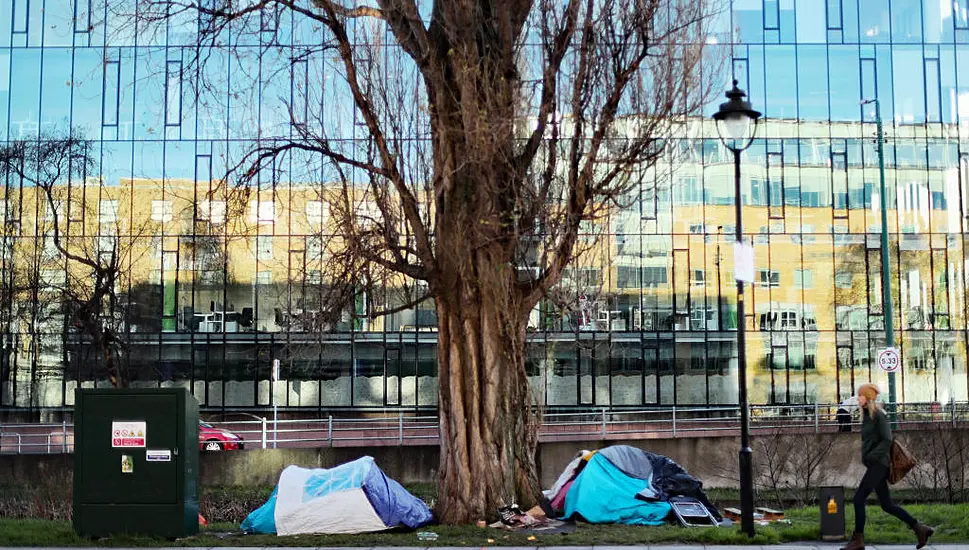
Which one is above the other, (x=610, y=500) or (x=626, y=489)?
(x=626, y=489)

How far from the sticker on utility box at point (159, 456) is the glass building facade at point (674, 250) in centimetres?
2822

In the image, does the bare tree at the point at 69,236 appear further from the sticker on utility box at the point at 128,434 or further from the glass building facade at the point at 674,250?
the sticker on utility box at the point at 128,434

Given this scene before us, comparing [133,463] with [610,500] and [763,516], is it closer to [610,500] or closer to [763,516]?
[610,500]

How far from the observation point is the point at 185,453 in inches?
A: 607

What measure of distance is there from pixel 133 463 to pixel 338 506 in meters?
3.04

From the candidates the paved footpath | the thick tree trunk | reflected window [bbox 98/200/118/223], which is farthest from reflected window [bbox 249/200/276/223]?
the paved footpath

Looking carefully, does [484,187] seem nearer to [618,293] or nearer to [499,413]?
[499,413]

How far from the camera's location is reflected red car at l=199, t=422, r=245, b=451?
3306 cm

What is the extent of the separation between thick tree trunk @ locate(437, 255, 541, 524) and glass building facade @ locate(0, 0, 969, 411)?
2511 cm

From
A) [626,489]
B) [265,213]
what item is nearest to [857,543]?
[626,489]

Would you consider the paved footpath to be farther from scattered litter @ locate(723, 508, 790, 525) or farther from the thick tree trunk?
the thick tree trunk

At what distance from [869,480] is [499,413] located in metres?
6.54

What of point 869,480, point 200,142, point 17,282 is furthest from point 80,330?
point 869,480

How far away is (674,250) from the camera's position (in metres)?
44.1
